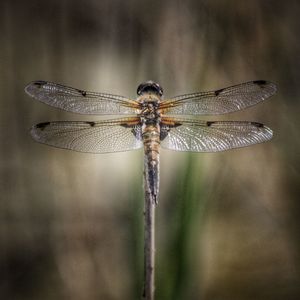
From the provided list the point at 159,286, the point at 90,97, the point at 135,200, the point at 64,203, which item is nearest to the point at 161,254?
the point at 159,286

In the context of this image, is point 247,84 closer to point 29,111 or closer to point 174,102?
point 174,102

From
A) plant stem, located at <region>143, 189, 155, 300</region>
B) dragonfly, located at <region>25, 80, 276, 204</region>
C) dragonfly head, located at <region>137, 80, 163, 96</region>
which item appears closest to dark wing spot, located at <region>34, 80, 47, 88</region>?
dragonfly, located at <region>25, 80, 276, 204</region>

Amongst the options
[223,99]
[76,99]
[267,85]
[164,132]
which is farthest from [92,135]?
[267,85]

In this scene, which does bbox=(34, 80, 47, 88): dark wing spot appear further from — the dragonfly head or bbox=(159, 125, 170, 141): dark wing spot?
bbox=(159, 125, 170, 141): dark wing spot

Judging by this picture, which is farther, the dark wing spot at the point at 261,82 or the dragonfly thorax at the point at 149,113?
the dragonfly thorax at the point at 149,113

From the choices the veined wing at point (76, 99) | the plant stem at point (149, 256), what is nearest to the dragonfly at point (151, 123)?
the veined wing at point (76, 99)

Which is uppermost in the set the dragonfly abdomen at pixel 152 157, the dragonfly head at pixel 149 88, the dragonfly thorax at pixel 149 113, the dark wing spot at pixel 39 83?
the dark wing spot at pixel 39 83

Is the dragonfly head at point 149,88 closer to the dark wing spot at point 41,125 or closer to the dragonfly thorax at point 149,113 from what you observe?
the dragonfly thorax at point 149,113
